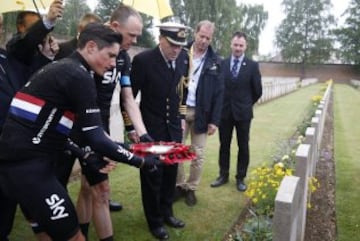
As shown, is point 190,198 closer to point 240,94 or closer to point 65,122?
point 240,94

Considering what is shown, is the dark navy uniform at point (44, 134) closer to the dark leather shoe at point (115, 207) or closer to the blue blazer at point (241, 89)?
the dark leather shoe at point (115, 207)

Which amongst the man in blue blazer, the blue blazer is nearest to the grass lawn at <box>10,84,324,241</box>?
the man in blue blazer

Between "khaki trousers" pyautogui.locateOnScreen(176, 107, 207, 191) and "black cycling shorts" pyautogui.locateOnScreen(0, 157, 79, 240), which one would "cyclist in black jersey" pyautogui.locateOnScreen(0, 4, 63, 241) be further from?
"khaki trousers" pyautogui.locateOnScreen(176, 107, 207, 191)

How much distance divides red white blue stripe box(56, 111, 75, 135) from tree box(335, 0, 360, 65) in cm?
6496

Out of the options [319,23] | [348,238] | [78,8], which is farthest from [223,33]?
[348,238]

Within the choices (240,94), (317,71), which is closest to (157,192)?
(240,94)

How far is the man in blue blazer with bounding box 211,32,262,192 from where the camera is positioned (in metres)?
5.95

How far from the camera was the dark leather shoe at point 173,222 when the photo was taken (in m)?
4.64

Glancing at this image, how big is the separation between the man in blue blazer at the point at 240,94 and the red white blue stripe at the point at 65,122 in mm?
3595

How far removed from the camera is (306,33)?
67250mm

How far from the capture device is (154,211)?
434 centimetres

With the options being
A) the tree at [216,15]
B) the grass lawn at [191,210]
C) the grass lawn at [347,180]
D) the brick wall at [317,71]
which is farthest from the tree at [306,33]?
the grass lawn at [191,210]

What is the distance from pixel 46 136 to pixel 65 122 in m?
0.14

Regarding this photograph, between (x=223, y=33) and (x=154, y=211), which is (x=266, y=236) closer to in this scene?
(x=154, y=211)
